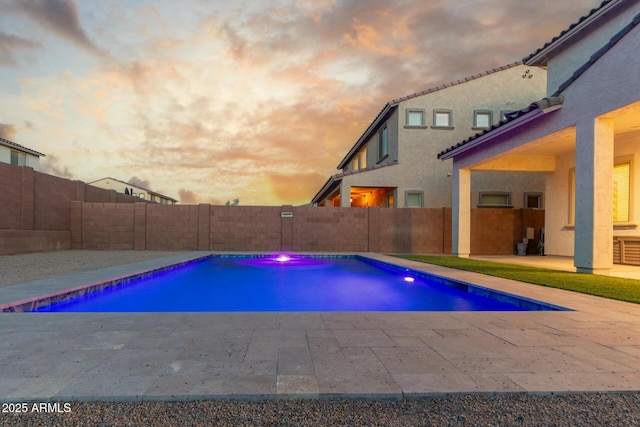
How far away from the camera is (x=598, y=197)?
802cm

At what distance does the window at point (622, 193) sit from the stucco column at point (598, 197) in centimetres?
433

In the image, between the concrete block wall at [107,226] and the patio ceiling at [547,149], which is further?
the concrete block wall at [107,226]

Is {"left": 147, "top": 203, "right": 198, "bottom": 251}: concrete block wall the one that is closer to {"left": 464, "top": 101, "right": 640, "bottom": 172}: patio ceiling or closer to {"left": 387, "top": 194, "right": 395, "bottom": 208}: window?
{"left": 387, "top": 194, "right": 395, "bottom": 208}: window

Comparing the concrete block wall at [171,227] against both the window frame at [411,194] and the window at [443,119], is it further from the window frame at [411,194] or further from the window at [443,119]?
the window at [443,119]

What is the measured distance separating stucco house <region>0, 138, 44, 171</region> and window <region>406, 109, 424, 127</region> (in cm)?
2544

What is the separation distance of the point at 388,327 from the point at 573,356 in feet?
5.64

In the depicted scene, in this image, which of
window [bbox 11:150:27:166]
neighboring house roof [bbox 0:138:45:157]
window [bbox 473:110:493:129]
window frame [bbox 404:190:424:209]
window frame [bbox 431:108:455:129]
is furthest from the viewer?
Answer: window [bbox 11:150:27:166]

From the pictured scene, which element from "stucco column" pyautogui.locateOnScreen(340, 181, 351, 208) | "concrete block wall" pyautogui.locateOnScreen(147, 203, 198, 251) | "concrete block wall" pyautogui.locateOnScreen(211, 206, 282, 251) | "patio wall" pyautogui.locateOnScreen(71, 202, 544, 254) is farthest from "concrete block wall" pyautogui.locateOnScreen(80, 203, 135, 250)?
"stucco column" pyautogui.locateOnScreen(340, 181, 351, 208)

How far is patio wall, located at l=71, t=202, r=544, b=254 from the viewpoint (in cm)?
1636

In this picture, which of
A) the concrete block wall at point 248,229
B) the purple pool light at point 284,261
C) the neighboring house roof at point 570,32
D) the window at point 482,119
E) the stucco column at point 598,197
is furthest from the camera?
the window at point 482,119

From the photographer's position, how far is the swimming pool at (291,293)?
Answer: 6.45m

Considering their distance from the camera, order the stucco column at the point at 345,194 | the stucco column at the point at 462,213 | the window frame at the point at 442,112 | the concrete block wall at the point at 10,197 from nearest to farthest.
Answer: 1. the concrete block wall at the point at 10,197
2. the stucco column at the point at 462,213
3. the stucco column at the point at 345,194
4. the window frame at the point at 442,112

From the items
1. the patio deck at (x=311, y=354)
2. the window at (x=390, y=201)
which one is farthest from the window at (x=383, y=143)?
the patio deck at (x=311, y=354)

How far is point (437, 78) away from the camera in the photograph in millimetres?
21031
